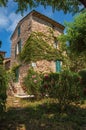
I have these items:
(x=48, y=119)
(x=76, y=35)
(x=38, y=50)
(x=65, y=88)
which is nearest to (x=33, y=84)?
(x=76, y=35)

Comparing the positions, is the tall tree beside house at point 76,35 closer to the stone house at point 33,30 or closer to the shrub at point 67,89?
the shrub at point 67,89

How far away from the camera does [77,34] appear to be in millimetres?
13836

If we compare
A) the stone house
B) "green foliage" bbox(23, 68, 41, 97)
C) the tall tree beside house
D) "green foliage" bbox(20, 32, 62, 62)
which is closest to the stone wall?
the stone house

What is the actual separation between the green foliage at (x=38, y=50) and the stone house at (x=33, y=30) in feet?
1.64

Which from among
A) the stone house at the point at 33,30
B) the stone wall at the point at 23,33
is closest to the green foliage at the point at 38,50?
the stone house at the point at 33,30

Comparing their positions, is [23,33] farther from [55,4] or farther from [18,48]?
[55,4]

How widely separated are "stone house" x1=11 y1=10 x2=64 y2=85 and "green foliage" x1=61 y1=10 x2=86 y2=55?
19.8 ft

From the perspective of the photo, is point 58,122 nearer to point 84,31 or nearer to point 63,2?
point 63,2

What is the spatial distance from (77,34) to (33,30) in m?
8.06

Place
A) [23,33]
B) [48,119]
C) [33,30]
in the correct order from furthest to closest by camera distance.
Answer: [23,33] < [33,30] < [48,119]

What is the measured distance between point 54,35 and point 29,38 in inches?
127

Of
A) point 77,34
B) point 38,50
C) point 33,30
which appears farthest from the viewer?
point 33,30

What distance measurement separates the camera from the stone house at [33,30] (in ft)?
67.7

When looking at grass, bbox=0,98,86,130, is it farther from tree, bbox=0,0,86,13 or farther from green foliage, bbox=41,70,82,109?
tree, bbox=0,0,86,13
